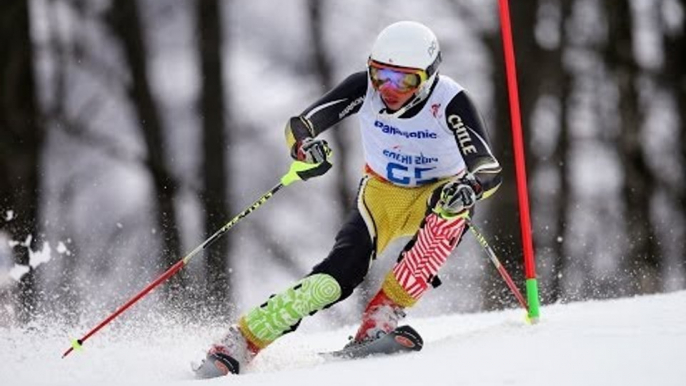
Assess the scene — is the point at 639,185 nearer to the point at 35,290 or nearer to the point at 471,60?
the point at 471,60

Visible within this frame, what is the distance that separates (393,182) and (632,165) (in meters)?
10.9

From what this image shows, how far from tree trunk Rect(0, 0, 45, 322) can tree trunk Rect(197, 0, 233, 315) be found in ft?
6.23

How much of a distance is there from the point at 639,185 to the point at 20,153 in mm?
7408

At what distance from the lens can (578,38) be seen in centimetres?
1623

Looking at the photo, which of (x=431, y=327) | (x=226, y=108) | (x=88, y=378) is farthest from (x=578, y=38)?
(x=88, y=378)

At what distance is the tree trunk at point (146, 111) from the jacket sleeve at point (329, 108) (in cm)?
838

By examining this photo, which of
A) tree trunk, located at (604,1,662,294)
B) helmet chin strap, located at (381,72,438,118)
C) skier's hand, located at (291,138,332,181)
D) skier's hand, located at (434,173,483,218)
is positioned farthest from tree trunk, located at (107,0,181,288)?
skier's hand, located at (434,173,483,218)

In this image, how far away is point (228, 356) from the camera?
623 centimetres

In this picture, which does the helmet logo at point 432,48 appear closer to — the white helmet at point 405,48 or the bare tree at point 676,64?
the white helmet at point 405,48

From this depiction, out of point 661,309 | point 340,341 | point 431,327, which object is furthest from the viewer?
point 431,327

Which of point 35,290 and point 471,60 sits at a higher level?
point 471,60

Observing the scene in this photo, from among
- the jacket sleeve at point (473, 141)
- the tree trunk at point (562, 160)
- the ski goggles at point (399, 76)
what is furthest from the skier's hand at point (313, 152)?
the tree trunk at point (562, 160)

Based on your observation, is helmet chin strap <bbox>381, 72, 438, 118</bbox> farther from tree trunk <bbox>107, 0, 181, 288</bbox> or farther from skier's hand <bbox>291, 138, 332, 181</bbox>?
tree trunk <bbox>107, 0, 181, 288</bbox>

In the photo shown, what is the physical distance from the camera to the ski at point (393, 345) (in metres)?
5.99
